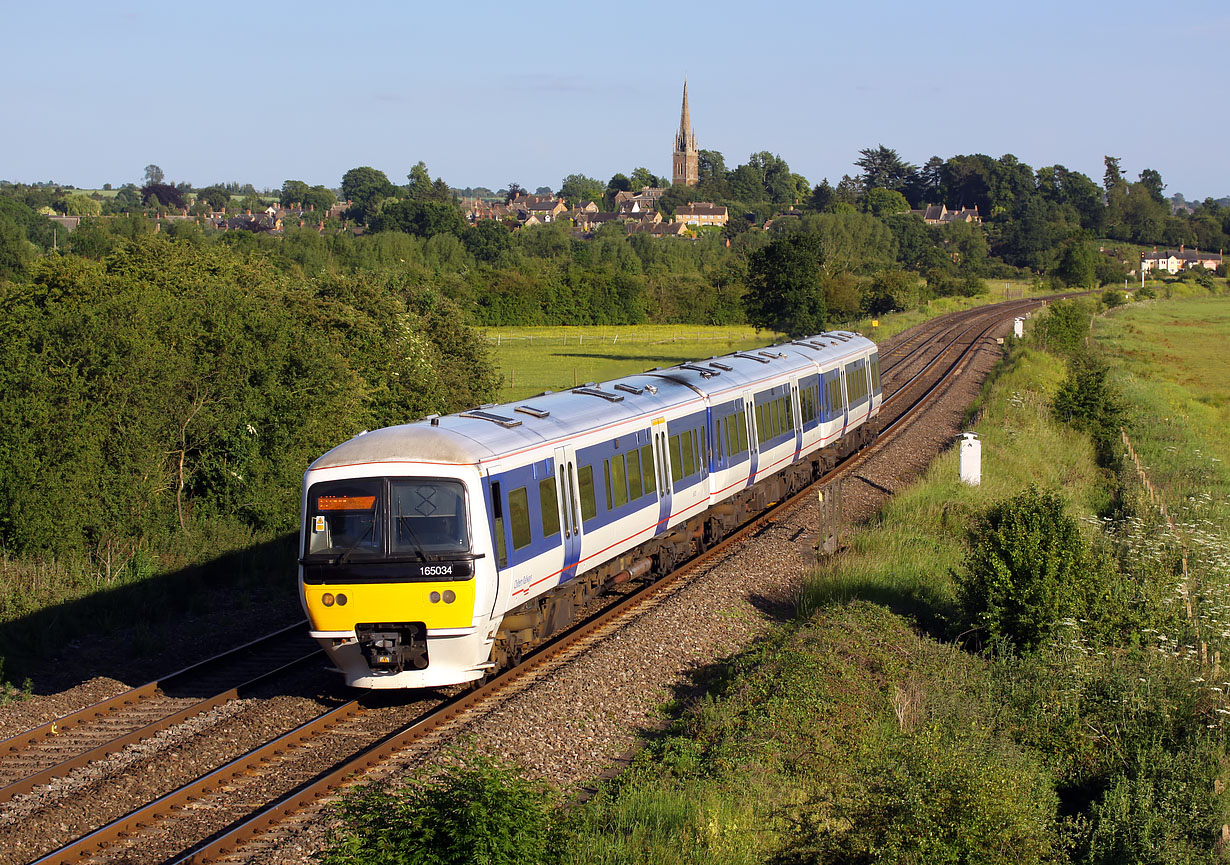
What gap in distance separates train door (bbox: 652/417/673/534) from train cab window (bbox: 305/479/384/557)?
236 inches

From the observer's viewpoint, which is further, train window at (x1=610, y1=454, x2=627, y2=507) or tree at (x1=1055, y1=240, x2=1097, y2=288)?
tree at (x1=1055, y1=240, x2=1097, y2=288)

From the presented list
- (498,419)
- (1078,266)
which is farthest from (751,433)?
(1078,266)

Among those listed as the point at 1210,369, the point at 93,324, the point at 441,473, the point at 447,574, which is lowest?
the point at 1210,369

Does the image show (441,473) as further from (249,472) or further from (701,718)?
Result: (249,472)

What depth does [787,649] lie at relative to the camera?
42.8 ft

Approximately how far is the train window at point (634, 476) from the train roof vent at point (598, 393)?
0.88 meters

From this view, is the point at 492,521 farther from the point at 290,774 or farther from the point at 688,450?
the point at 688,450

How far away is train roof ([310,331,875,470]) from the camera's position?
457 inches

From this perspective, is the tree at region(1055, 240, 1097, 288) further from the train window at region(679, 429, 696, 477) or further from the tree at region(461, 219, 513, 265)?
the train window at region(679, 429, 696, 477)

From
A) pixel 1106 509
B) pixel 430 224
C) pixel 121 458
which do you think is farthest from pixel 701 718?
pixel 430 224

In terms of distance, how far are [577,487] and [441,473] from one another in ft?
9.71

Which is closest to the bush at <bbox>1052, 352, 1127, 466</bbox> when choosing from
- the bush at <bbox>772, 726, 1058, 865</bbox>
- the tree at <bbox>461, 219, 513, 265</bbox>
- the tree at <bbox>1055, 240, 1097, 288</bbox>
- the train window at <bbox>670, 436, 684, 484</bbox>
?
the train window at <bbox>670, 436, 684, 484</bbox>

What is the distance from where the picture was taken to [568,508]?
13633 millimetres

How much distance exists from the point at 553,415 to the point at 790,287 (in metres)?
43.4
